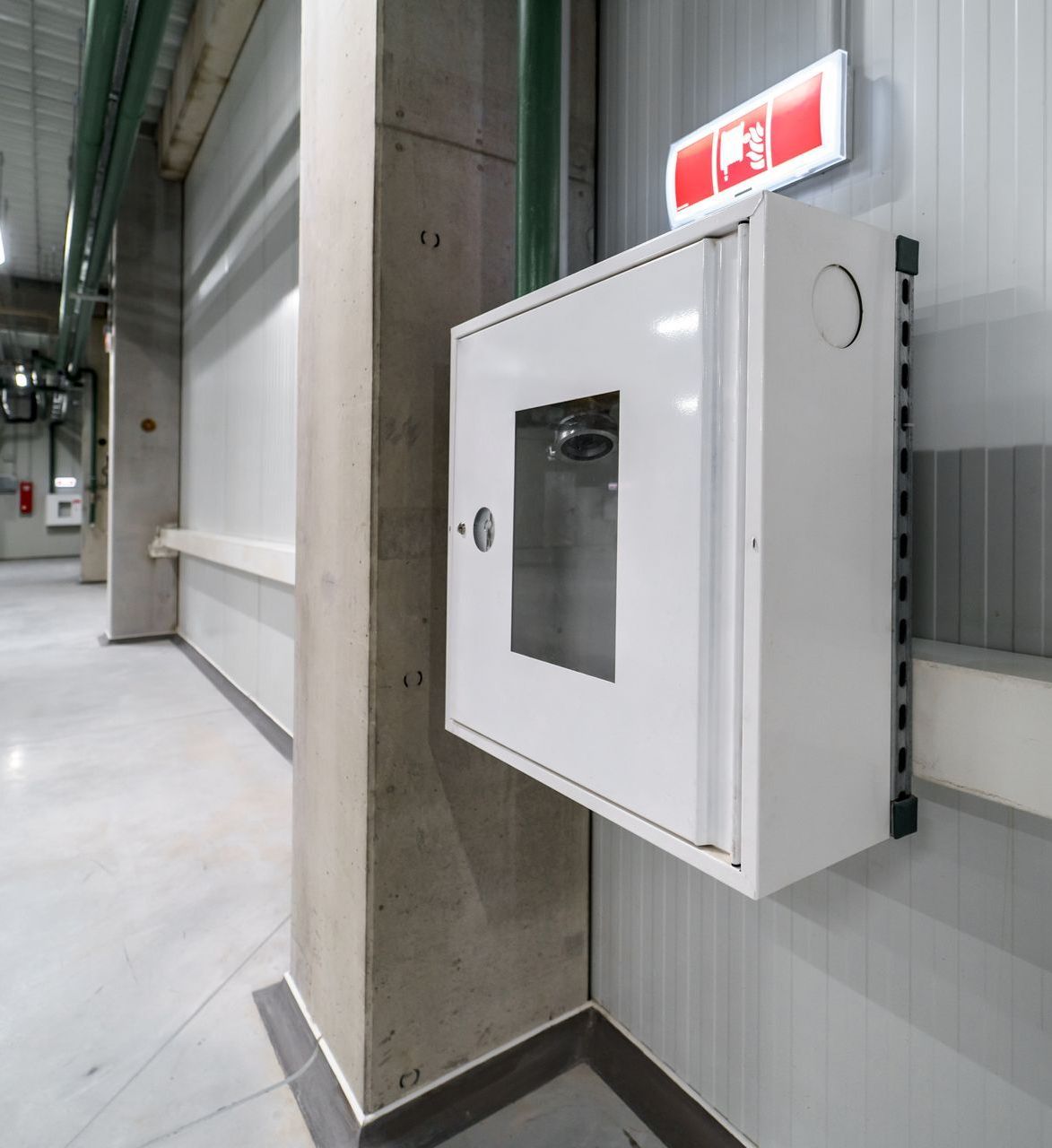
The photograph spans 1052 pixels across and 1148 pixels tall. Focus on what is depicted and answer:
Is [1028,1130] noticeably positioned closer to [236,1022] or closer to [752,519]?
[752,519]

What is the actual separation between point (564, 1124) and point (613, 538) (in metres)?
1.23

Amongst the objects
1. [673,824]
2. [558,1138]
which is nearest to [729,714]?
[673,824]

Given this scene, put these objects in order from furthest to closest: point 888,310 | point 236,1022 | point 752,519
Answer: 1. point 236,1022
2. point 888,310
3. point 752,519

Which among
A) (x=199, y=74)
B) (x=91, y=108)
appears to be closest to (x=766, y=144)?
(x=91, y=108)

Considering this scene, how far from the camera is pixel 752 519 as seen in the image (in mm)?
768

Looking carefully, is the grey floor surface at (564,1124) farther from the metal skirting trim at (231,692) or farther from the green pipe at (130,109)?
the green pipe at (130,109)

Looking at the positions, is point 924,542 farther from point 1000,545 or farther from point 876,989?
point 876,989

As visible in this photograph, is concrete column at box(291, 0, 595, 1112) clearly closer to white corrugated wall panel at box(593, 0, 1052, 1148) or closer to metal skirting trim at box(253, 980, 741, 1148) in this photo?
metal skirting trim at box(253, 980, 741, 1148)

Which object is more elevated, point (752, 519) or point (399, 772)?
point (752, 519)

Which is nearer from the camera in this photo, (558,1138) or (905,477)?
(905,477)

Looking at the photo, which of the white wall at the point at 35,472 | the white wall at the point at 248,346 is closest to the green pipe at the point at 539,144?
the white wall at the point at 248,346

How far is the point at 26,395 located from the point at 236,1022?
13489 millimetres

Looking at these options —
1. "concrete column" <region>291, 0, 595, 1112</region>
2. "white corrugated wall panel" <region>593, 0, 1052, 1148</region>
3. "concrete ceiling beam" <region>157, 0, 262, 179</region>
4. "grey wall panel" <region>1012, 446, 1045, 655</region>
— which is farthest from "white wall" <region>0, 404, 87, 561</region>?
"grey wall panel" <region>1012, 446, 1045, 655</region>

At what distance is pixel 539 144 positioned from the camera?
1273 millimetres
